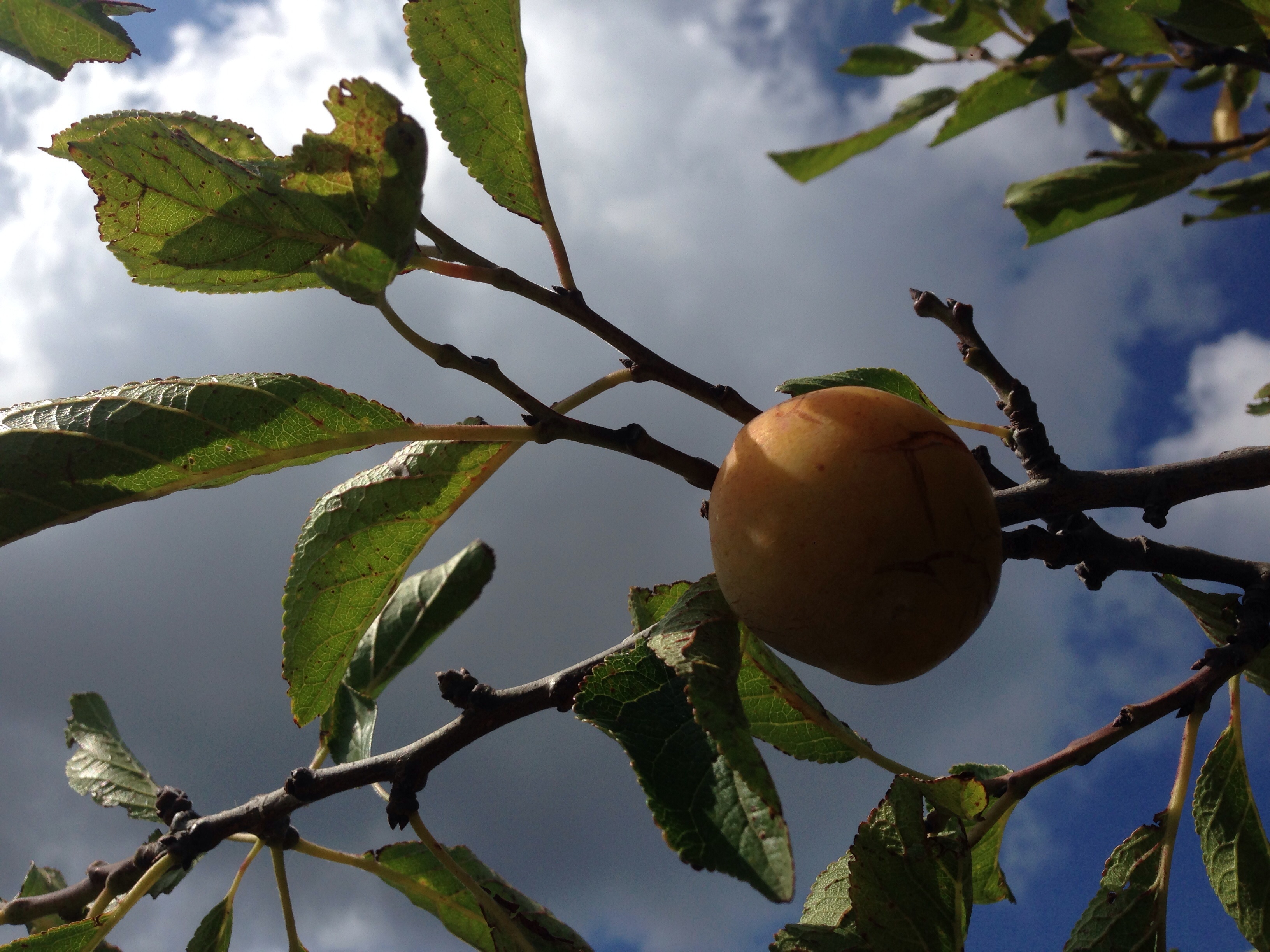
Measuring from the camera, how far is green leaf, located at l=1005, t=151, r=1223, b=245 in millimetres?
713

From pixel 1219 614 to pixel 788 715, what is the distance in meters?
0.67

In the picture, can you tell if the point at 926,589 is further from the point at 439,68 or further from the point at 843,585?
the point at 439,68

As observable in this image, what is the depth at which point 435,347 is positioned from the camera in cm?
84

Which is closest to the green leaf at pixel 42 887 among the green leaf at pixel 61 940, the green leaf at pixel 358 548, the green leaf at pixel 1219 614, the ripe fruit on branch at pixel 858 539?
the green leaf at pixel 61 940

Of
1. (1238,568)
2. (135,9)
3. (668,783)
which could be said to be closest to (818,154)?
(668,783)

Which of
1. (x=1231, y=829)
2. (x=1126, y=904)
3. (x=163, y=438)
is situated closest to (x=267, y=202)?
(x=163, y=438)

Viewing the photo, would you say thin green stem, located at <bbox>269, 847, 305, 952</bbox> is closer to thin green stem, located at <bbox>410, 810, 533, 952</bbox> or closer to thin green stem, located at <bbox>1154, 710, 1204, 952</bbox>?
thin green stem, located at <bbox>410, 810, 533, 952</bbox>

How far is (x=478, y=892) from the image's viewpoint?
3.72 feet

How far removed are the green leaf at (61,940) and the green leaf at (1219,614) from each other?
61.7 inches

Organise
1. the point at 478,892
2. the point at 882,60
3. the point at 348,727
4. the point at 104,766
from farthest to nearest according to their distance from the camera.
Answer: the point at 104,766 → the point at 348,727 → the point at 478,892 → the point at 882,60

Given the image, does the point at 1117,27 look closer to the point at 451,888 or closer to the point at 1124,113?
the point at 1124,113

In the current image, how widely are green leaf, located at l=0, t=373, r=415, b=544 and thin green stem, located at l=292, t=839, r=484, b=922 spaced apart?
2.44 feet

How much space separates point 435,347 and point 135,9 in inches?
30.2

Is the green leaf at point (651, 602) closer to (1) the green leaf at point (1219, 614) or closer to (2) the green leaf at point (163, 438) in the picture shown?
(2) the green leaf at point (163, 438)
